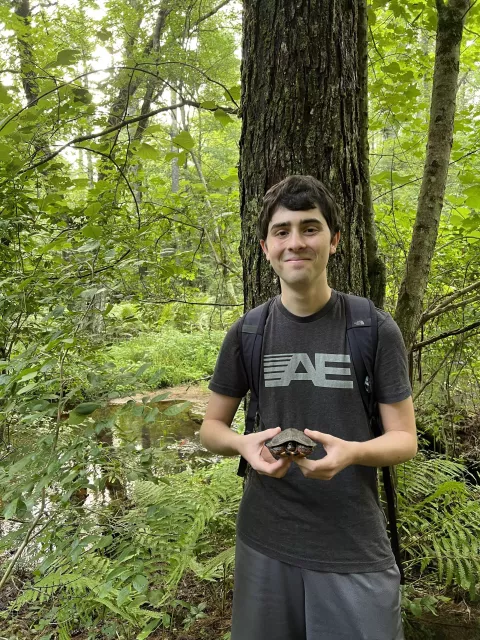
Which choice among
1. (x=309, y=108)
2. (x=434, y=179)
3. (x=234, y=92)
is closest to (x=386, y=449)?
(x=309, y=108)

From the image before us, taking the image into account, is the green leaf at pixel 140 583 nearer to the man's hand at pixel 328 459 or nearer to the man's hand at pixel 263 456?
the man's hand at pixel 263 456

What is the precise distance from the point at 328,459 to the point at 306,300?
2.13 feet

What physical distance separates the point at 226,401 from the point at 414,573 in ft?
8.37

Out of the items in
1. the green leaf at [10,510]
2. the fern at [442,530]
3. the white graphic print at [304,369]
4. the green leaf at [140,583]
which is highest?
the white graphic print at [304,369]

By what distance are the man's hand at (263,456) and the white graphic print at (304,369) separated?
29 cm

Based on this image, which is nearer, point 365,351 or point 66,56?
point 365,351

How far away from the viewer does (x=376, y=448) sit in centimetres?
146

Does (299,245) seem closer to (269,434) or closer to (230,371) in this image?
(230,371)

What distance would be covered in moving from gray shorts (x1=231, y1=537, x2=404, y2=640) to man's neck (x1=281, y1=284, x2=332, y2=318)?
969 mm

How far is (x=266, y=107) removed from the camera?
7.06ft

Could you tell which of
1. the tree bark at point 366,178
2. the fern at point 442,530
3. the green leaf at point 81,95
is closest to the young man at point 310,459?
the tree bark at point 366,178

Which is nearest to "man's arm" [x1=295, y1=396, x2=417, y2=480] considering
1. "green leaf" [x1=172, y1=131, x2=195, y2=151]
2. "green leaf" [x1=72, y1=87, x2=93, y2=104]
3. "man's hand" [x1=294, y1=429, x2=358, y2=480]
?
"man's hand" [x1=294, y1=429, x2=358, y2=480]

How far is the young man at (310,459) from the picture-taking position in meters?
1.53

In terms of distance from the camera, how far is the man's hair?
5.56ft
